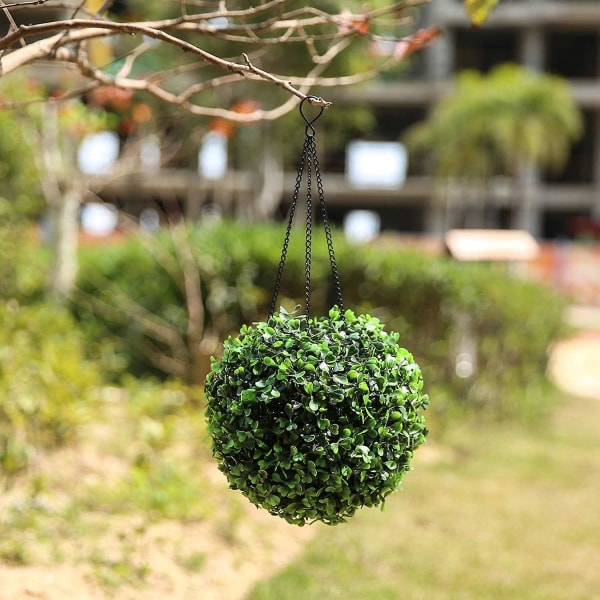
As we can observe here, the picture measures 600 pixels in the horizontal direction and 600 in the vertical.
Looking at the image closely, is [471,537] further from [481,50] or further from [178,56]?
[481,50]

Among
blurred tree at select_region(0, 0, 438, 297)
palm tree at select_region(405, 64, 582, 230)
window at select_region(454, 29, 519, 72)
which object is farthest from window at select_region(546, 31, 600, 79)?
blurred tree at select_region(0, 0, 438, 297)

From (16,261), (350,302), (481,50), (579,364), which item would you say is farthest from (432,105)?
(16,261)

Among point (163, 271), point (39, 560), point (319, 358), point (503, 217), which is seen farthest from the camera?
point (503, 217)

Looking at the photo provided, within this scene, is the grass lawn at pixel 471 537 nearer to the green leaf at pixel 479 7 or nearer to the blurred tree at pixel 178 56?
the blurred tree at pixel 178 56

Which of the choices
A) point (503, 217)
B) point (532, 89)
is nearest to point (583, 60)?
point (503, 217)

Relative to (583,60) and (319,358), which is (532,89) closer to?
(583,60)

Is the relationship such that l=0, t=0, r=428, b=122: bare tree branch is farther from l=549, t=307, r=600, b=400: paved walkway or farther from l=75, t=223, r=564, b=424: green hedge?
l=549, t=307, r=600, b=400: paved walkway

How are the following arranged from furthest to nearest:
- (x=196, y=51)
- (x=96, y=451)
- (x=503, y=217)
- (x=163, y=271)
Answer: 1. (x=503, y=217)
2. (x=163, y=271)
3. (x=96, y=451)
4. (x=196, y=51)

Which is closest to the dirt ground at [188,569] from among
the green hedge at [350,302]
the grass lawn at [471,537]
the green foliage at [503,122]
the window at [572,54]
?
the grass lawn at [471,537]
